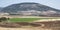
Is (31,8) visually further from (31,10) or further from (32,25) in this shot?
(32,25)

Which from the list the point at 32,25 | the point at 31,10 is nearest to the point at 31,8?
the point at 31,10

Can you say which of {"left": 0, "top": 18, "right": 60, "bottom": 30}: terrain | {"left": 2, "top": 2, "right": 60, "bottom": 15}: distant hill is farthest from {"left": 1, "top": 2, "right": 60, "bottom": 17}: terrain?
{"left": 0, "top": 18, "right": 60, "bottom": 30}: terrain

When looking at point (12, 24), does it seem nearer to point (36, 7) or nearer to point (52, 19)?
point (36, 7)

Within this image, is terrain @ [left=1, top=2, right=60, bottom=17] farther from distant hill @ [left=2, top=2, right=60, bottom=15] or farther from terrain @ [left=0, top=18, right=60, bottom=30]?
terrain @ [left=0, top=18, right=60, bottom=30]

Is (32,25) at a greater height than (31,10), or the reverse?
(31,10)

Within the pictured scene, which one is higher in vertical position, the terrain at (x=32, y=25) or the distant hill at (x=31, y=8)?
the distant hill at (x=31, y=8)

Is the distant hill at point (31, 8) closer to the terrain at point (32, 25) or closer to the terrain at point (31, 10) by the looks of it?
the terrain at point (31, 10)

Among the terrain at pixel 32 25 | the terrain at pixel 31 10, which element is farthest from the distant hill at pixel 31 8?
the terrain at pixel 32 25

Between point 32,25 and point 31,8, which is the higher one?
point 31,8

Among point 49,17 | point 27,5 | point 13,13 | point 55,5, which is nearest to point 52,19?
point 49,17
